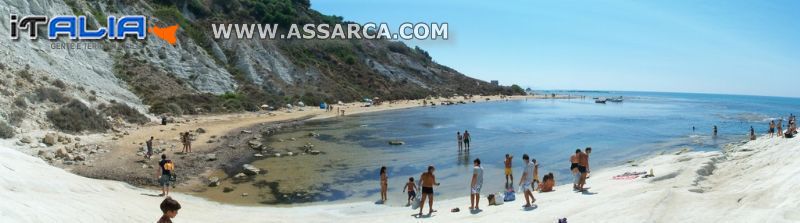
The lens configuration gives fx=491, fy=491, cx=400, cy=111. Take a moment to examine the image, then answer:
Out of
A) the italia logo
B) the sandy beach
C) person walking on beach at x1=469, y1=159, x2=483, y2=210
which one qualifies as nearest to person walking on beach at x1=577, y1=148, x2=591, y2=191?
the sandy beach

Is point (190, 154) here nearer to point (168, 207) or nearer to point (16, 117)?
Result: point (16, 117)

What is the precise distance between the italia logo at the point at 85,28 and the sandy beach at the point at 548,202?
25776 mm

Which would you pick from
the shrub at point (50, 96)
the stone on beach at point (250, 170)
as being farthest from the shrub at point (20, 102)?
the stone on beach at point (250, 170)

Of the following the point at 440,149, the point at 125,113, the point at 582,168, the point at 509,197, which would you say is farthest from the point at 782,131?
the point at 125,113

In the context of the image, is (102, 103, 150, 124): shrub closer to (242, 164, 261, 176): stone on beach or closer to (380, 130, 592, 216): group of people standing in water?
(242, 164, 261, 176): stone on beach

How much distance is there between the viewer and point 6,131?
20844 mm

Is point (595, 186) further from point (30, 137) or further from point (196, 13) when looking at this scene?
point (196, 13)

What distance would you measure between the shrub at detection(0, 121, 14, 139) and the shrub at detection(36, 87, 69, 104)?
5426 millimetres

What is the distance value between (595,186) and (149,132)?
83.3 ft

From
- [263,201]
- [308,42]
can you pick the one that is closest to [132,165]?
[263,201]

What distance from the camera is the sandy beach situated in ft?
30.3

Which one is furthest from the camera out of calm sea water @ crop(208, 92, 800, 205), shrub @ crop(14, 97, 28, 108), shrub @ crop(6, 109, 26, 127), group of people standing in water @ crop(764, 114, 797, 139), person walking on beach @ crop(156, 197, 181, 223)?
group of people standing in water @ crop(764, 114, 797, 139)

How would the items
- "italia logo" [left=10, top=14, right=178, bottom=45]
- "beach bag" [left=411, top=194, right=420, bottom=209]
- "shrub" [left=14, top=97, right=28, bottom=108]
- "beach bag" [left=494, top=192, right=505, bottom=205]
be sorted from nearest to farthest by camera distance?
"beach bag" [left=494, top=192, right=505, bottom=205], "beach bag" [left=411, top=194, right=420, bottom=209], "shrub" [left=14, top=97, right=28, bottom=108], "italia logo" [left=10, top=14, right=178, bottom=45]

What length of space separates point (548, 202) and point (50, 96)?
1064 inches
